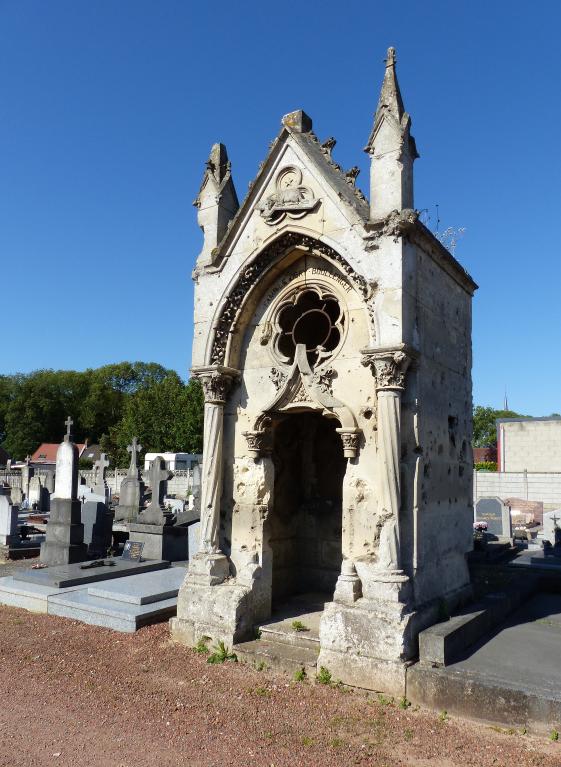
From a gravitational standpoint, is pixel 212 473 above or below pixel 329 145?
below

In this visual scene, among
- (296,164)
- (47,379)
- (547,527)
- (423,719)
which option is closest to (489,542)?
(547,527)

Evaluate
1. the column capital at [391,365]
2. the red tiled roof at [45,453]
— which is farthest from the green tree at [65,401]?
the column capital at [391,365]

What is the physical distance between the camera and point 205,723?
18.5 ft

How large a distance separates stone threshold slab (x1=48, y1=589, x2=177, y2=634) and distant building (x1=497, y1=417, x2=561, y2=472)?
33.5 metres

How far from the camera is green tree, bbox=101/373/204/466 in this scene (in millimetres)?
51062

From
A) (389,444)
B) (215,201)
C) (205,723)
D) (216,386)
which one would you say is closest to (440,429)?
(389,444)

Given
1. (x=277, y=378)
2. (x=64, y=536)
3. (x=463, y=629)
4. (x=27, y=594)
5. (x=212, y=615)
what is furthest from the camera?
(x=64, y=536)

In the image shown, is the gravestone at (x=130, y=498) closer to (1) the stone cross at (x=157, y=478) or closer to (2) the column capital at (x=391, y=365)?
(1) the stone cross at (x=157, y=478)

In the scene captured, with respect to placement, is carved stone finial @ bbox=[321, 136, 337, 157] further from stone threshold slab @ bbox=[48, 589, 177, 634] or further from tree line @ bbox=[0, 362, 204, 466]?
tree line @ bbox=[0, 362, 204, 466]

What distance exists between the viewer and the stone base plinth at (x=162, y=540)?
14039mm

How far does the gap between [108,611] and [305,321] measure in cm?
545

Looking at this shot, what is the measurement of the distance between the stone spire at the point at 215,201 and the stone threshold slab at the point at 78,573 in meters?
6.18

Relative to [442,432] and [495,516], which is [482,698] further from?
[495,516]

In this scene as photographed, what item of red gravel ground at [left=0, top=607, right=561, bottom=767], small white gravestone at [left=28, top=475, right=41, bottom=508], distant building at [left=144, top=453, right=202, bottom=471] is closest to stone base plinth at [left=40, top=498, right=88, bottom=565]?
red gravel ground at [left=0, top=607, right=561, bottom=767]
